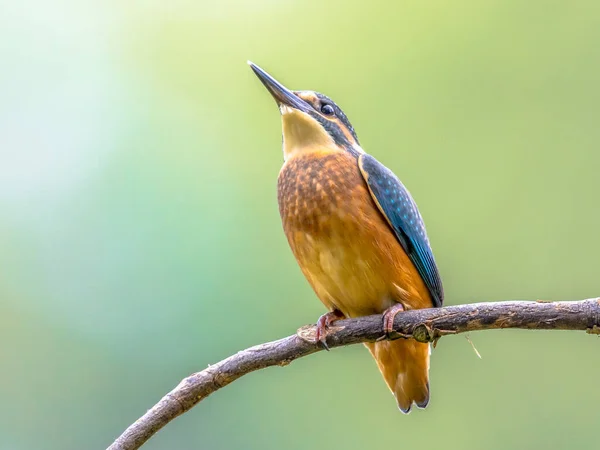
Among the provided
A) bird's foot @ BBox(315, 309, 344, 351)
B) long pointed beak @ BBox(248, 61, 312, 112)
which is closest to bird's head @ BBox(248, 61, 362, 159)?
long pointed beak @ BBox(248, 61, 312, 112)

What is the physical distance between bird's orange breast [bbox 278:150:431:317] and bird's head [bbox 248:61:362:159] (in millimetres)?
235

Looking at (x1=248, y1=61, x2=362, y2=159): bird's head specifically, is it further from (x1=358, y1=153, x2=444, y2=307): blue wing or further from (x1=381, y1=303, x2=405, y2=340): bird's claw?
(x1=381, y1=303, x2=405, y2=340): bird's claw

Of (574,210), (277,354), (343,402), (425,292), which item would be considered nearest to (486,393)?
(343,402)

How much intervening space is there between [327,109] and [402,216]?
0.73 meters

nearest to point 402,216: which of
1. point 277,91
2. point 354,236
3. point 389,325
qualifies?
point 354,236

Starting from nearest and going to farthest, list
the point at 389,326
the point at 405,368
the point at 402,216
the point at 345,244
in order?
the point at 389,326, the point at 345,244, the point at 402,216, the point at 405,368

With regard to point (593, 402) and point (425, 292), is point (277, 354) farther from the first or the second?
point (593, 402)

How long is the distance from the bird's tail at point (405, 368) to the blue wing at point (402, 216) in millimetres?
246

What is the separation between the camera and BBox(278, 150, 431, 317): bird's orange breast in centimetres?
307

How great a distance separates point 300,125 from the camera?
3473mm

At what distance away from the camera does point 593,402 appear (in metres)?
4.59

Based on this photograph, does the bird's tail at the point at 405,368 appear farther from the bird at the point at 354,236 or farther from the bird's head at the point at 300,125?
the bird's head at the point at 300,125

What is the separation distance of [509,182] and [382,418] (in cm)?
182

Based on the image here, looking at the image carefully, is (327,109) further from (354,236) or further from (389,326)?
(389,326)
